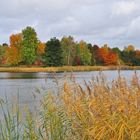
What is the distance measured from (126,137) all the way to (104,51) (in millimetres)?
101952

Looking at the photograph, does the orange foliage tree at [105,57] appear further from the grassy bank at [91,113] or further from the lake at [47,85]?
the grassy bank at [91,113]

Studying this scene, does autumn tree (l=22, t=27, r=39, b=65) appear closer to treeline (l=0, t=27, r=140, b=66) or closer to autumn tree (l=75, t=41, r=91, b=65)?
treeline (l=0, t=27, r=140, b=66)

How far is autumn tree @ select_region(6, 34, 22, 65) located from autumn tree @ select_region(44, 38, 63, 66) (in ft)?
18.7

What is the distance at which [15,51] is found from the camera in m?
91.2

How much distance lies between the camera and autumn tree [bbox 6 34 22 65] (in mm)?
90375

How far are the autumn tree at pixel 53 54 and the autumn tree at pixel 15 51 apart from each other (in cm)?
571

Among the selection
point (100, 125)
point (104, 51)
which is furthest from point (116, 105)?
point (104, 51)

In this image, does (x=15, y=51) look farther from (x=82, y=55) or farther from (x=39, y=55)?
(x=82, y=55)

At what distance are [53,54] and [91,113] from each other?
84.2 metres

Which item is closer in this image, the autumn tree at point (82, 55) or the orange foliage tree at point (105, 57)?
the orange foliage tree at point (105, 57)

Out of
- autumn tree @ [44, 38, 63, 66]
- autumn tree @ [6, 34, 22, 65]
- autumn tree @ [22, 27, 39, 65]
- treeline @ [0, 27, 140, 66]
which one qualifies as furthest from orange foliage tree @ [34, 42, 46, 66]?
autumn tree @ [6, 34, 22, 65]

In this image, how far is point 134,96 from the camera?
5.67m

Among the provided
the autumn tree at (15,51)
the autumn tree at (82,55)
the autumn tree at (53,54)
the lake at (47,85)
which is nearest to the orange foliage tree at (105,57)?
the autumn tree at (82,55)

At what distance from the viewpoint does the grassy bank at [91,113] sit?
475 centimetres
